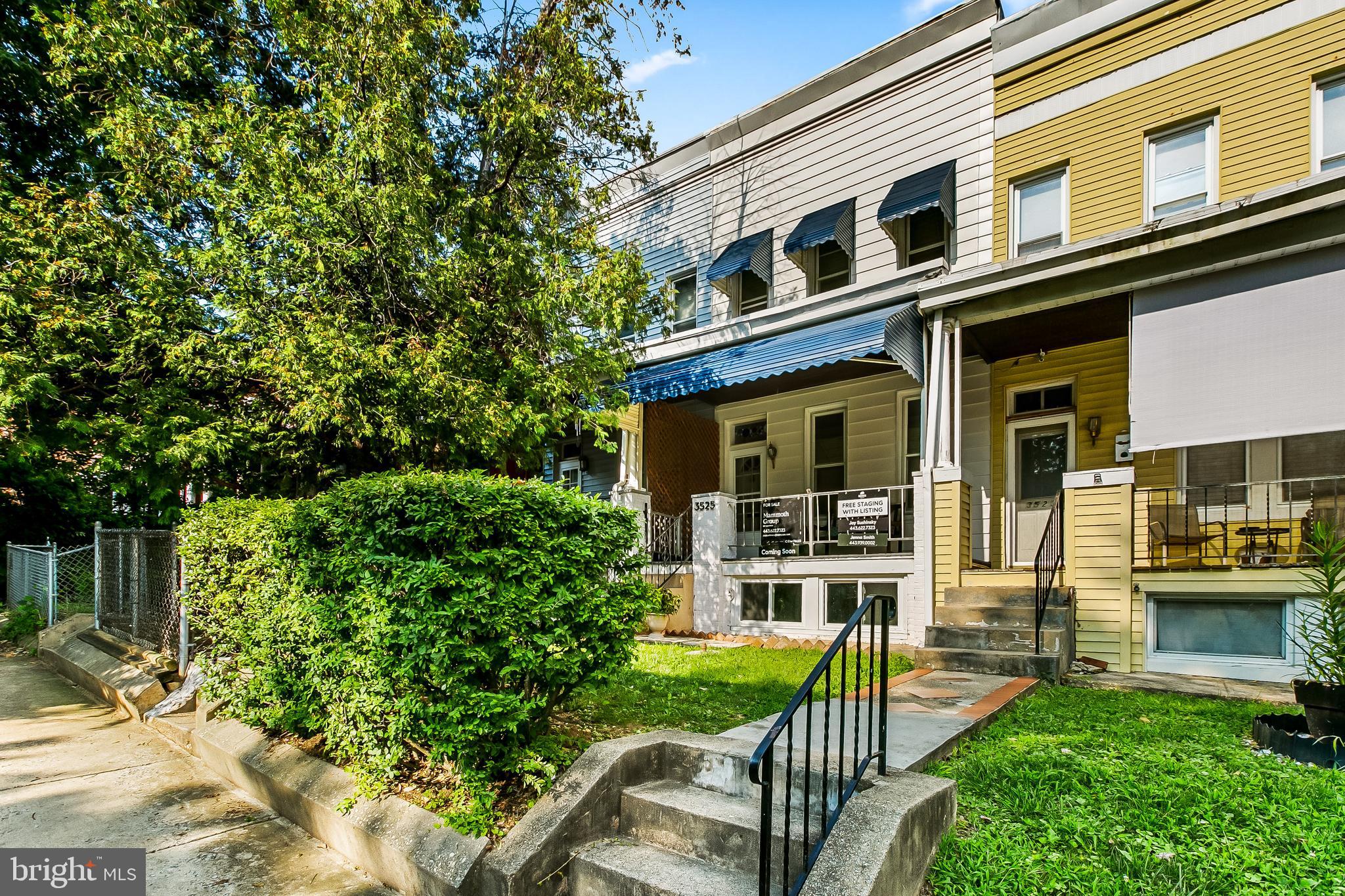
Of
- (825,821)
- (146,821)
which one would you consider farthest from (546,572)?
(146,821)

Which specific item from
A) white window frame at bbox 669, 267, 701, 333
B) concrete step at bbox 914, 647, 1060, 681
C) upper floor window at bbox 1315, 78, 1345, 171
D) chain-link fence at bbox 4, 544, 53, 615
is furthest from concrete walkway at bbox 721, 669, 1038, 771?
chain-link fence at bbox 4, 544, 53, 615

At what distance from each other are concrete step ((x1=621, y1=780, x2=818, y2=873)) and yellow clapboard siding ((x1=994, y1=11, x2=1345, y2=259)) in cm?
835

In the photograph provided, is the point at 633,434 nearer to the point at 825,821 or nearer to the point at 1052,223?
the point at 1052,223

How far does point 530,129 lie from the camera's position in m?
8.07

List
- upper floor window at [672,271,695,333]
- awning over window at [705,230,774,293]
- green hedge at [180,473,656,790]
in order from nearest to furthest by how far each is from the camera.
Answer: green hedge at [180,473,656,790]
awning over window at [705,230,774,293]
upper floor window at [672,271,695,333]

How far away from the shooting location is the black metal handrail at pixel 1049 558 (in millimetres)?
6945

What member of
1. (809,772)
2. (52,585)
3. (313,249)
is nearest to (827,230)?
(313,249)

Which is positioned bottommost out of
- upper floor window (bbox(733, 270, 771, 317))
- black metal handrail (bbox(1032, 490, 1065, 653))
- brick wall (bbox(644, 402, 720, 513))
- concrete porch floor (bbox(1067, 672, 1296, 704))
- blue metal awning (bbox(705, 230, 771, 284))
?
concrete porch floor (bbox(1067, 672, 1296, 704))

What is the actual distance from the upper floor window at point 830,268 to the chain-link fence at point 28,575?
11.9 meters

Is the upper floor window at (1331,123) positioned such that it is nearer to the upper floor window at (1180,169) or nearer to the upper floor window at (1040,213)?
the upper floor window at (1180,169)

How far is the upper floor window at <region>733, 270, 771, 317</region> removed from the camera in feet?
39.3

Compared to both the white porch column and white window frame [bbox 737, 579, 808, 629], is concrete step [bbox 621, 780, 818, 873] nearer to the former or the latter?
white window frame [bbox 737, 579, 808, 629]

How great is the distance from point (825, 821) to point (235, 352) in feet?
24.1

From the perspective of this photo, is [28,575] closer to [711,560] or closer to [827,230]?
[711,560]
